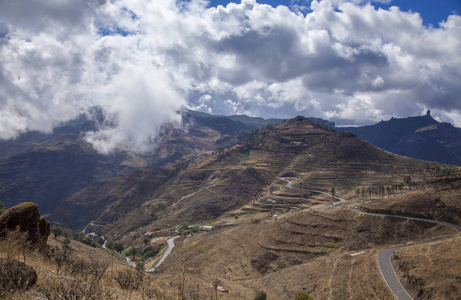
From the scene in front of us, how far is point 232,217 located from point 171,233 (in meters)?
36.7

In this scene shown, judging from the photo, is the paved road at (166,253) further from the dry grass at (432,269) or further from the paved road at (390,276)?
the dry grass at (432,269)

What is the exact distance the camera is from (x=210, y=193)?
635ft

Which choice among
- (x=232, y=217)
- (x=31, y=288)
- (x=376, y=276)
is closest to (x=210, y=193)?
(x=232, y=217)

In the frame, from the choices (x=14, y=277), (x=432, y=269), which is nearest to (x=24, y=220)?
(x=14, y=277)

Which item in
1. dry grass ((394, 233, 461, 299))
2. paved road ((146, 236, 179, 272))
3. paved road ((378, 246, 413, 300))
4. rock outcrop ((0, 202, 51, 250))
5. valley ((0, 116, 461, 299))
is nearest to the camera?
rock outcrop ((0, 202, 51, 250))

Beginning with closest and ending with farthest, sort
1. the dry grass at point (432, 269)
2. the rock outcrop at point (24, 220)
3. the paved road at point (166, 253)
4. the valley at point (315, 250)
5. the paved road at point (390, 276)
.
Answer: the rock outcrop at point (24, 220), the dry grass at point (432, 269), the paved road at point (390, 276), the valley at point (315, 250), the paved road at point (166, 253)

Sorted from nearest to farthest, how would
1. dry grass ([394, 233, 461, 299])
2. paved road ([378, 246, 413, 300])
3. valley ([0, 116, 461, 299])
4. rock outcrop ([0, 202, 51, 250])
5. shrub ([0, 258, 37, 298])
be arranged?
shrub ([0, 258, 37, 298]), rock outcrop ([0, 202, 51, 250]), dry grass ([394, 233, 461, 299]), paved road ([378, 246, 413, 300]), valley ([0, 116, 461, 299])

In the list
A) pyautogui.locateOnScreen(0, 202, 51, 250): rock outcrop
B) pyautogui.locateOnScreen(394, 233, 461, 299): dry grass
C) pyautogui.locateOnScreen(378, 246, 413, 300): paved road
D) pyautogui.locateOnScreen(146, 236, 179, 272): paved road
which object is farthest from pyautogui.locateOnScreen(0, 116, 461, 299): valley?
pyautogui.locateOnScreen(0, 202, 51, 250): rock outcrop

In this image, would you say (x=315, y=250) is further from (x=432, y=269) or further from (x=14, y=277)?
(x=14, y=277)

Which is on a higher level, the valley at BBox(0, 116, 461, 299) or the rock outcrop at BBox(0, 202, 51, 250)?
the rock outcrop at BBox(0, 202, 51, 250)

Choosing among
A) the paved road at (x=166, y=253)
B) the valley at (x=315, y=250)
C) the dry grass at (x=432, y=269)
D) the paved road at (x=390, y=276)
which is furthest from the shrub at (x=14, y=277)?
the paved road at (x=166, y=253)

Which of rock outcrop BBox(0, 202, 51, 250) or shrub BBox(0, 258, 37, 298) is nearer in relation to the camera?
shrub BBox(0, 258, 37, 298)

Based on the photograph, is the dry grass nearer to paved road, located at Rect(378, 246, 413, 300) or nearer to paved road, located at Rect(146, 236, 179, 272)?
paved road, located at Rect(378, 246, 413, 300)

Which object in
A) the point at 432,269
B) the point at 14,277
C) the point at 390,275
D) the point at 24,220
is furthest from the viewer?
the point at 390,275
